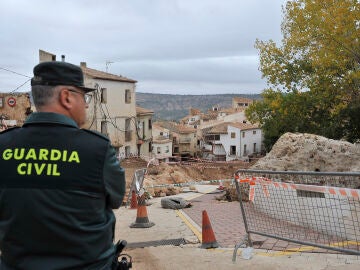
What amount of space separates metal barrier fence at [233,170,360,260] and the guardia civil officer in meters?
3.64

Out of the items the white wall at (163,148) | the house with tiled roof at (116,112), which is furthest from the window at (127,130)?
the white wall at (163,148)

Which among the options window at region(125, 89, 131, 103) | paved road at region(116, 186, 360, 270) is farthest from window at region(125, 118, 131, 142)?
paved road at region(116, 186, 360, 270)

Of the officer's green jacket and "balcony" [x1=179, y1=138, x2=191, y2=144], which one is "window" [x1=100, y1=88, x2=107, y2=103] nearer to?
"balcony" [x1=179, y1=138, x2=191, y2=144]

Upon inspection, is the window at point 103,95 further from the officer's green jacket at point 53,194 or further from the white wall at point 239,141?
the officer's green jacket at point 53,194

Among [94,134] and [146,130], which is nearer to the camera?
[94,134]

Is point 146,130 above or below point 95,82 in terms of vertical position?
below

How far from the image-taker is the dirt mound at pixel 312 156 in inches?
459

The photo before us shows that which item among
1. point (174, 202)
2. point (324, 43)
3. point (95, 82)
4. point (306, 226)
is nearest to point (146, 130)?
point (95, 82)

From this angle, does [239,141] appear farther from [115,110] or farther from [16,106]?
[16,106]

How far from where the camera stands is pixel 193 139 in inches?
3177

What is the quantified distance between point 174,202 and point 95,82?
31818 mm

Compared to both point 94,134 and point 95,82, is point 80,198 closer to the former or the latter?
point 94,134

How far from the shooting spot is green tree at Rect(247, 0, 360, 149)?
1966 centimetres

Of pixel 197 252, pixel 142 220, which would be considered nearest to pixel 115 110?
pixel 142 220
